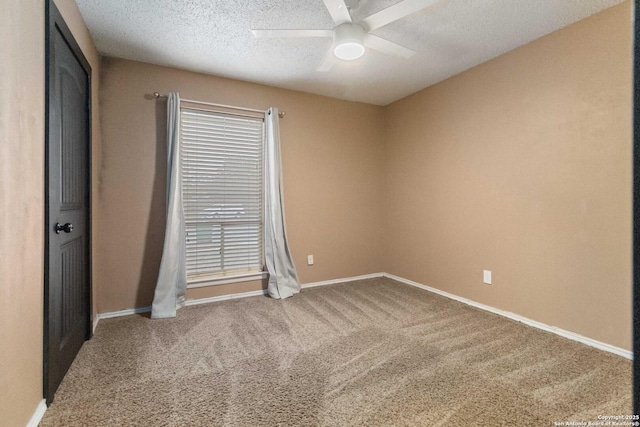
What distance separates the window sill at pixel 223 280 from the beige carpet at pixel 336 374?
1.36 feet

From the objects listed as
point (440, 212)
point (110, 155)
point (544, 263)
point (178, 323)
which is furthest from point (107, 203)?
point (544, 263)

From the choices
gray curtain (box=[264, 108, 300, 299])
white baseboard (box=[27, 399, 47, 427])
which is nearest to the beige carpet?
white baseboard (box=[27, 399, 47, 427])

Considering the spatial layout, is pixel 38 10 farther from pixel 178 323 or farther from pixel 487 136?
pixel 487 136

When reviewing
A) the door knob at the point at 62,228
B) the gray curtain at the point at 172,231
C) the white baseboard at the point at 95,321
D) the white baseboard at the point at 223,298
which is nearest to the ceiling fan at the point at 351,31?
the gray curtain at the point at 172,231

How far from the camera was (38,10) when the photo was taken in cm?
145

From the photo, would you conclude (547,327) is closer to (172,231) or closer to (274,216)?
(274,216)

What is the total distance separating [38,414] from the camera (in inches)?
54.9

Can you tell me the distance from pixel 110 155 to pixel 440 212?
353cm

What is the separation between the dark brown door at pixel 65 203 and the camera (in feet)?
5.06

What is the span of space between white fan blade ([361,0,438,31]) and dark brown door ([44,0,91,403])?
1.84 metres

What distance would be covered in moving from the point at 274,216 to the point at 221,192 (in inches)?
25.5

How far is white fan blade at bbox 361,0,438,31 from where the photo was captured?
164 cm

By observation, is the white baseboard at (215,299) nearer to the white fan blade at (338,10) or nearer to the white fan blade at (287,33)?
the white fan blade at (287,33)

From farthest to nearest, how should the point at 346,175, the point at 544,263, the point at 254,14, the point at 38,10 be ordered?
the point at 346,175 < the point at 544,263 < the point at 254,14 < the point at 38,10
